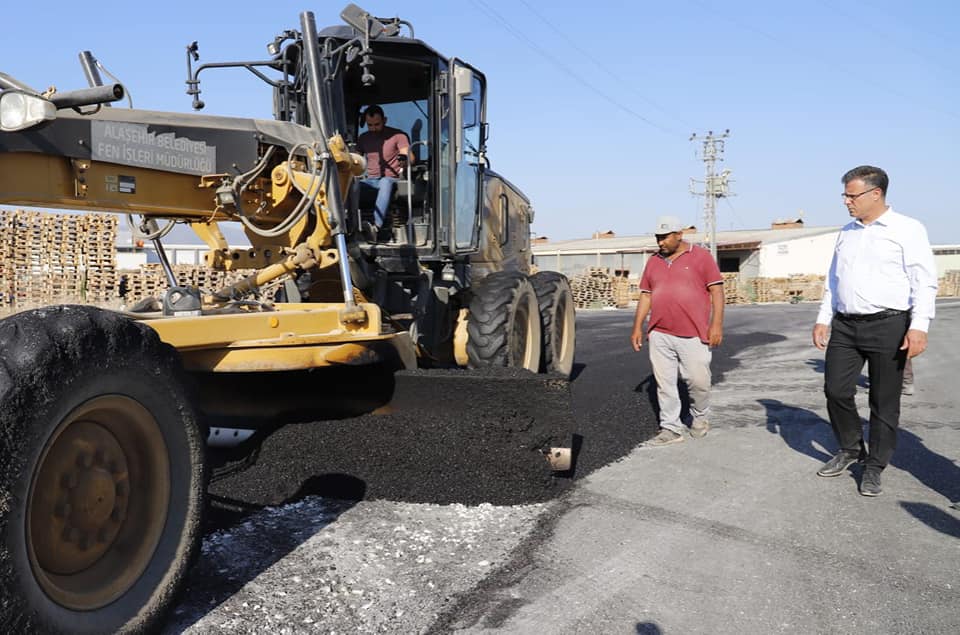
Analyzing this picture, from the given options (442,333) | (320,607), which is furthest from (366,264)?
(320,607)

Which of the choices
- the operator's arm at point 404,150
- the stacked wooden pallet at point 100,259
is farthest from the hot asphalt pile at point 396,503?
the stacked wooden pallet at point 100,259

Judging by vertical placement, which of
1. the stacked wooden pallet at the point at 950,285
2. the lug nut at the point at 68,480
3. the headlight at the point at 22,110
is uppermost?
the headlight at the point at 22,110

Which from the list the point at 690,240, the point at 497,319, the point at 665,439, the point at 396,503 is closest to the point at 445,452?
the point at 396,503

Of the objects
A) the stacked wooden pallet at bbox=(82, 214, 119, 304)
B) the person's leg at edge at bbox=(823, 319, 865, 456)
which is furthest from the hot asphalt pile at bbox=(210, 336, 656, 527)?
the stacked wooden pallet at bbox=(82, 214, 119, 304)

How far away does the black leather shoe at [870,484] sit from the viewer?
4.64 metres

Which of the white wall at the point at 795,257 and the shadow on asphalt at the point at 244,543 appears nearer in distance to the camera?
the shadow on asphalt at the point at 244,543

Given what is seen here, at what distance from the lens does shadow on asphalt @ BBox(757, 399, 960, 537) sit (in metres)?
4.77

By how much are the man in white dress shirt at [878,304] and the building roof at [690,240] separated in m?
35.4

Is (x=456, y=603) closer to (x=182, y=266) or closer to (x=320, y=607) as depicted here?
(x=320, y=607)

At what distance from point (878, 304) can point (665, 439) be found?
6.10 feet

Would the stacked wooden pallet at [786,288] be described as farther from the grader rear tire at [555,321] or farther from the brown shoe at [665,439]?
the brown shoe at [665,439]

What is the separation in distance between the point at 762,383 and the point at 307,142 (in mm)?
6374

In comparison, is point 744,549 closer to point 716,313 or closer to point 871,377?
point 871,377

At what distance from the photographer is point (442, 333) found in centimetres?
634
